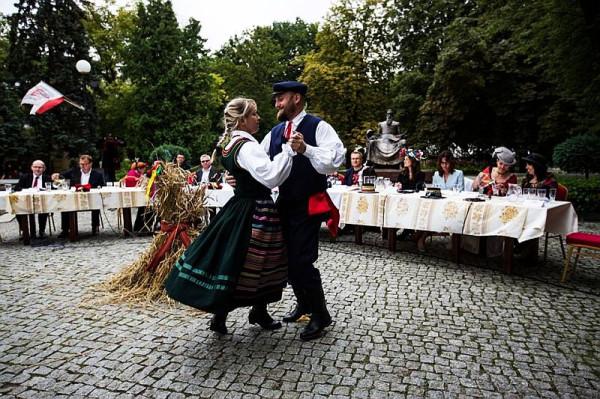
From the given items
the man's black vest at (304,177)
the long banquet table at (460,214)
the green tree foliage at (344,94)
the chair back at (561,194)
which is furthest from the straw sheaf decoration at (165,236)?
the green tree foliage at (344,94)

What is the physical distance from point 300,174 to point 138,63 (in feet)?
80.6

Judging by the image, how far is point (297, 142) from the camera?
116 inches

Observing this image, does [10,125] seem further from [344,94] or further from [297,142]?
[297,142]

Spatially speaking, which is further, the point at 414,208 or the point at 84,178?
the point at 84,178

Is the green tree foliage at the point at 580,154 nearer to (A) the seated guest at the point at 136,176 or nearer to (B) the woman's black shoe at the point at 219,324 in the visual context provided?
(A) the seated guest at the point at 136,176

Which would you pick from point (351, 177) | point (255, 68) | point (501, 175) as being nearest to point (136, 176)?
point (351, 177)

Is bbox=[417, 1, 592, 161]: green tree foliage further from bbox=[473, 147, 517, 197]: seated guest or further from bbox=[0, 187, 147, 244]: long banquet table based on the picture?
bbox=[0, 187, 147, 244]: long banquet table

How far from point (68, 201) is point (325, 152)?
5895 mm

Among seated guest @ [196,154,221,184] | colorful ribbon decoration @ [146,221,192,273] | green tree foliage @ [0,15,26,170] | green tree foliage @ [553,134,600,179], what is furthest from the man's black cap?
green tree foliage @ [0,15,26,170]

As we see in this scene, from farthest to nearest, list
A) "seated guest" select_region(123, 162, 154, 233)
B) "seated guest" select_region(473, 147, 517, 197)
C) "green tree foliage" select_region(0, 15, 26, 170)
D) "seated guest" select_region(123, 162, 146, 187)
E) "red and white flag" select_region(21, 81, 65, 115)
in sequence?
"green tree foliage" select_region(0, 15, 26, 170), "red and white flag" select_region(21, 81, 65, 115), "seated guest" select_region(123, 162, 146, 187), "seated guest" select_region(123, 162, 154, 233), "seated guest" select_region(473, 147, 517, 197)

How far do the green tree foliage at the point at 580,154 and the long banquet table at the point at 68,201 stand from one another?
37.9 ft

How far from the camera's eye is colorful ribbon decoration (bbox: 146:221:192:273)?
4770 millimetres

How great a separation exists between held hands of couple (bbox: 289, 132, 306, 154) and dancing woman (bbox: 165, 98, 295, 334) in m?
0.04

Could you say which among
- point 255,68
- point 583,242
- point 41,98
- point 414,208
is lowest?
point 583,242
